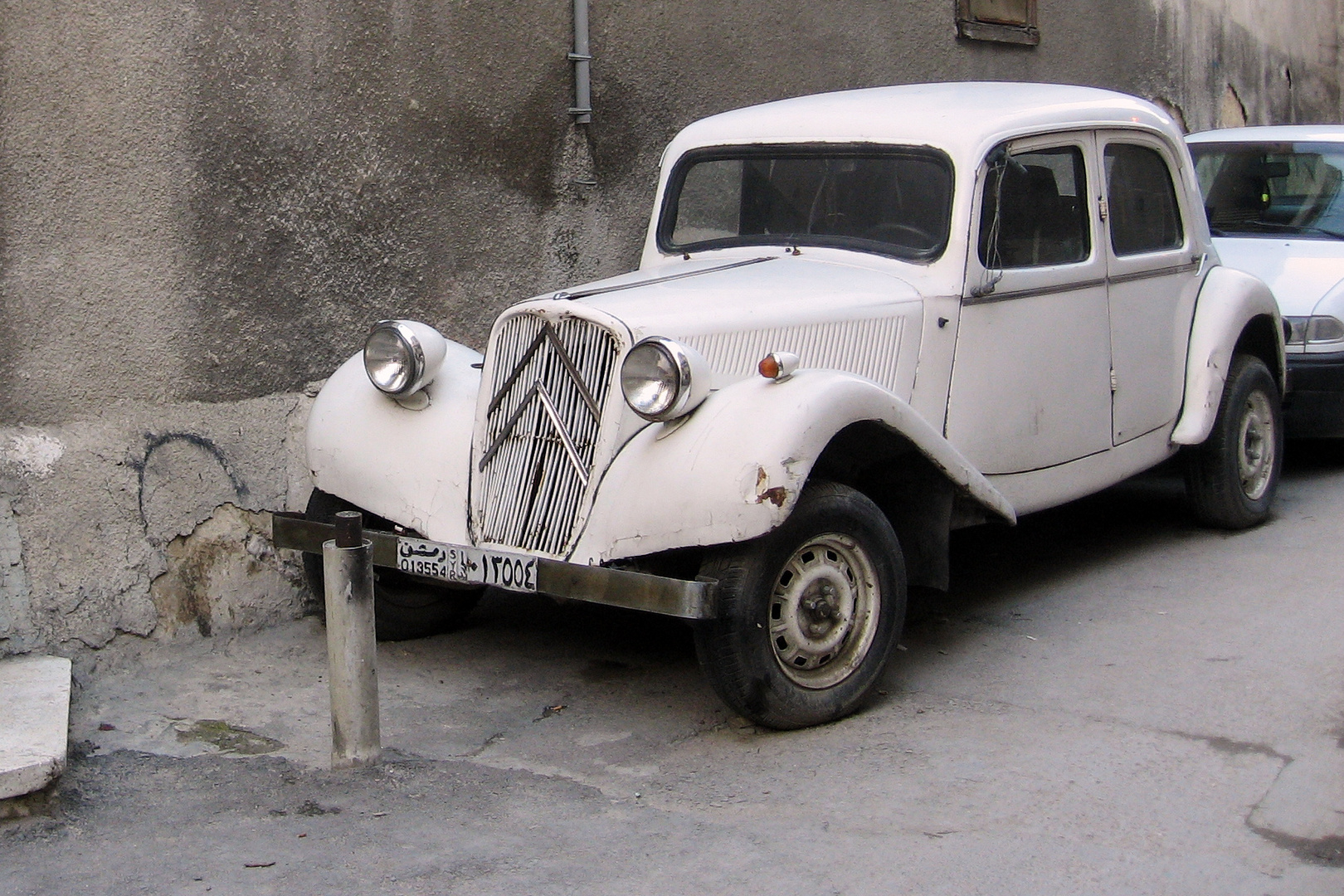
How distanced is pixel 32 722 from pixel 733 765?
1892mm

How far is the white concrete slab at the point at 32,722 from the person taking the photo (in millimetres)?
3639

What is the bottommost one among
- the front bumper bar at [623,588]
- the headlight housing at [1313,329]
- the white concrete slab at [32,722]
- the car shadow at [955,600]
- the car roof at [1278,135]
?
the car shadow at [955,600]

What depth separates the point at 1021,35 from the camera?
29.4 feet

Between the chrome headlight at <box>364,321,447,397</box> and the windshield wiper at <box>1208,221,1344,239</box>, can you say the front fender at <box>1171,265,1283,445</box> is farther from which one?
the chrome headlight at <box>364,321,447,397</box>

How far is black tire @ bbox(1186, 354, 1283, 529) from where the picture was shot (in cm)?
605

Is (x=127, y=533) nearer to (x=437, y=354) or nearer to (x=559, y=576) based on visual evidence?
(x=437, y=354)

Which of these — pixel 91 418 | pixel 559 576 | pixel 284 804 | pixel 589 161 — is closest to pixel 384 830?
pixel 284 804

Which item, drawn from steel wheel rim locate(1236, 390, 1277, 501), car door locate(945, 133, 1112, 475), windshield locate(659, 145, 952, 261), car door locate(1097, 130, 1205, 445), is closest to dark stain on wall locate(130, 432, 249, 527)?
windshield locate(659, 145, 952, 261)

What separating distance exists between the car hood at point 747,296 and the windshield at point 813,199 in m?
0.17

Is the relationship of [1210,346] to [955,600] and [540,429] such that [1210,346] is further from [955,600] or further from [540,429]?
[540,429]

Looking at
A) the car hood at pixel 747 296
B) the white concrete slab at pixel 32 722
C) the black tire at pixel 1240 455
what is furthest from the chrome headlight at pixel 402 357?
the black tire at pixel 1240 455

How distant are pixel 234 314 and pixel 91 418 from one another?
0.62 metres

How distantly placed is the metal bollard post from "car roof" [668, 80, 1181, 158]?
7.83 ft

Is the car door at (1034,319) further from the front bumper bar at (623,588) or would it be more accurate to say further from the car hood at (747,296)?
the front bumper bar at (623,588)
